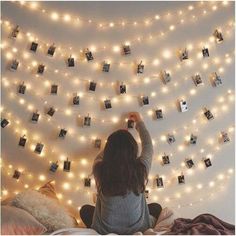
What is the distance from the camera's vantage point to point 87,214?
269 cm

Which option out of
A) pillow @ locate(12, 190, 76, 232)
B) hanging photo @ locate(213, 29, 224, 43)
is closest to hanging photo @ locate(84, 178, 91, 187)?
pillow @ locate(12, 190, 76, 232)

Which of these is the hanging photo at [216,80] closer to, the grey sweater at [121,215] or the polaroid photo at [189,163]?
the polaroid photo at [189,163]

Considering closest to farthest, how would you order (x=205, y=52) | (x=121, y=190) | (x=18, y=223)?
(x=18, y=223), (x=121, y=190), (x=205, y=52)

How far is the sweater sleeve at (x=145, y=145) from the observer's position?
8.26ft

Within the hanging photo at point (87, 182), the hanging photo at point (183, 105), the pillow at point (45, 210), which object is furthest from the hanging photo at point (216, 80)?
the pillow at point (45, 210)

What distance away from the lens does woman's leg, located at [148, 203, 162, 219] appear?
270 cm

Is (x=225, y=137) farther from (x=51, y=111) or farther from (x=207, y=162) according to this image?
(x=51, y=111)

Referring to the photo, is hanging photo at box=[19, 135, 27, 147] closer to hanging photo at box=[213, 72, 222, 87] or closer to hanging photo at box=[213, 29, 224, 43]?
hanging photo at box=[213, 72, 222, 87]

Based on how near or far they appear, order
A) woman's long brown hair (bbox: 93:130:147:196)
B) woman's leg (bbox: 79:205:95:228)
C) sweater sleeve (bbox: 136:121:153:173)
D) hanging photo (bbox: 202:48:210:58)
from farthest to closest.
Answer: hanging photo (bbox: 202:48:210:58) → woman's leg (bbox: 79:205:95:228) → sweater sleeve (bbox: 136:121:153:173) → woman's long brown hair (bbox: 93:130:147:196)

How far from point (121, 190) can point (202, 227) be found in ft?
1.62

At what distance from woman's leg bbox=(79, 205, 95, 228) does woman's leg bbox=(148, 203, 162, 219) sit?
0.39 metres

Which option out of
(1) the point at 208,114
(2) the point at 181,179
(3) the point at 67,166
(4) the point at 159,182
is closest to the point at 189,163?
(2) the point at 181,179

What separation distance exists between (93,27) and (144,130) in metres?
0.79

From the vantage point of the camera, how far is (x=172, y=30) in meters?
2.86
